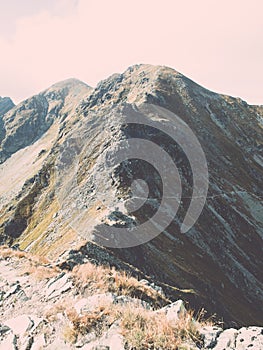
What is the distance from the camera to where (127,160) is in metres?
61.3

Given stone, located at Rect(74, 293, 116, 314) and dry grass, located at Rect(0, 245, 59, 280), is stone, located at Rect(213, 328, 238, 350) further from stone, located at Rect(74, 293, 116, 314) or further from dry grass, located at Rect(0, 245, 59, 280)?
dry grass, located at Rect(0, 245, 59, 280)

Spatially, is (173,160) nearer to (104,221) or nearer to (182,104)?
(104,221)

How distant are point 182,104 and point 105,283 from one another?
120 meters

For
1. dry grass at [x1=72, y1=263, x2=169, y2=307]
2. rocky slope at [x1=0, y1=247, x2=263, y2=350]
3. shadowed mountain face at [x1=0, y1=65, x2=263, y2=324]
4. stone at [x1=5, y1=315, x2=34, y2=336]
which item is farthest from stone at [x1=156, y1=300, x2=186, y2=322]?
shadowed mountain face at [x1=0, y1=65, x2=263, y2=324]

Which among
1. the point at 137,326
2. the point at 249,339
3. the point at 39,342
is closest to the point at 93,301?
the point at 39,342

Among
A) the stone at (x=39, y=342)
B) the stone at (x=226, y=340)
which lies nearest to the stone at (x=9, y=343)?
the stone at (x=39, y=342)

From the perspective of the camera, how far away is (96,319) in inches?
389

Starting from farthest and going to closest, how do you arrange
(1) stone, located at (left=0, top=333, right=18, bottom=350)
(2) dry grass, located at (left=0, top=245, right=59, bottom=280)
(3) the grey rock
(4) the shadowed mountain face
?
(4) the shadowed mountain face
(2) dry grass, located at (left=0, top=245, right=59, bottom=280)
(3) the grey rock
(1) stone, located at (left=0, top=333, right=18, bottom=350)

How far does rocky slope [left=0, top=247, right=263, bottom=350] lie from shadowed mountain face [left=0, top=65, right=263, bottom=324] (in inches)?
539

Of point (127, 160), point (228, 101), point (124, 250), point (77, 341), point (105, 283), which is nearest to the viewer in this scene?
point (77, 341)

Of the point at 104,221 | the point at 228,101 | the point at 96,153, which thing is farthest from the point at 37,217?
the point at 228,101

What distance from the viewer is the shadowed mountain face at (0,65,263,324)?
37938 millimetres

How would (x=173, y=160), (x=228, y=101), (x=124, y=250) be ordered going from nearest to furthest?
(x=124, y=250) < (x=173, y=160) < (x=228, y=101)

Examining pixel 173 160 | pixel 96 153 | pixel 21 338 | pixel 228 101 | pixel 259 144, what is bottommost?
pixel 21 338
